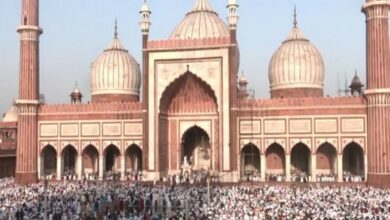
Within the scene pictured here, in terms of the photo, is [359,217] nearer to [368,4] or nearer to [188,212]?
[188,212]

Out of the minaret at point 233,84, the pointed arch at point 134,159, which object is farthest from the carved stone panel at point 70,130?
the minaret at point 233,84

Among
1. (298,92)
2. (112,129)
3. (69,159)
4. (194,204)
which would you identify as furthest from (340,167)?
(69,159)

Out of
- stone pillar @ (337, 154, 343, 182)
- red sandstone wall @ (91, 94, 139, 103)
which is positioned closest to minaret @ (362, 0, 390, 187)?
stone pillar @ (337, 154, 343, 182)

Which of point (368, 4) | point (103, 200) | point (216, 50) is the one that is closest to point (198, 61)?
point (216, 50)

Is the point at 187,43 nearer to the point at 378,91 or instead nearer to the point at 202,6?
the point at 202,6

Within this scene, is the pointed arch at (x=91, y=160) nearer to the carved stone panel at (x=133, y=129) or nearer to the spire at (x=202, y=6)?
the carved stone panel at (x=133, y=129)
